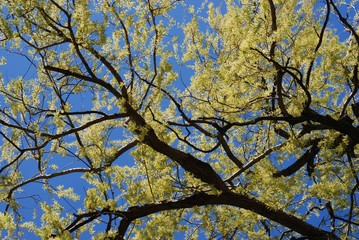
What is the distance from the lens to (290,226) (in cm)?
386

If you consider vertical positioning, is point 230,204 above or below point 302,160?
below

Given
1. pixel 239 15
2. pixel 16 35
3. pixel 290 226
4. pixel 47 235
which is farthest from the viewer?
pixel 290 226

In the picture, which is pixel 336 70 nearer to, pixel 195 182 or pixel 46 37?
pixel 195 182

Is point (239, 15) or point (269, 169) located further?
point (269, 169)

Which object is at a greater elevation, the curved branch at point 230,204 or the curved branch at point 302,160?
the curved branch at point 302,160

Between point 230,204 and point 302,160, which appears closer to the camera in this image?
point 230,204

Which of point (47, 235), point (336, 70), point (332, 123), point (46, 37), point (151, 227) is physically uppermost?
point (46, 37)

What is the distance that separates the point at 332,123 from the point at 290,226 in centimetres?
98

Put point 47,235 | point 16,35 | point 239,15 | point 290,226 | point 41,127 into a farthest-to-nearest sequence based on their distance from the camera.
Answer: point 290,226
point 239,15
point 41,127
point 16,35
point 47,235

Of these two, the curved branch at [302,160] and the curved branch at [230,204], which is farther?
the curved branch at [302,160]

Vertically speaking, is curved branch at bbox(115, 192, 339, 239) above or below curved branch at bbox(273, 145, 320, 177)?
below

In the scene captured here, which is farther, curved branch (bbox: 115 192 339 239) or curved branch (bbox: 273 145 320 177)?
curved branch (bbox: 273 145 320 177)

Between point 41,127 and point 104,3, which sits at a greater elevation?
point 104,3

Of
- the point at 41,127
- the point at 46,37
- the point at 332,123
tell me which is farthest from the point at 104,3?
the point at 332,123
